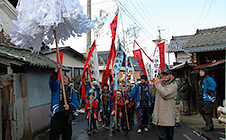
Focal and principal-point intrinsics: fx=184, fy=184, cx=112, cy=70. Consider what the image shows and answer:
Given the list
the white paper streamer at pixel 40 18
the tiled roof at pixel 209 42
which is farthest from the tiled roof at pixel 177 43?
the white paper streamer at pixel 40 18

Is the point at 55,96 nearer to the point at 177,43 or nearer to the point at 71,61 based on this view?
the point at 71,61

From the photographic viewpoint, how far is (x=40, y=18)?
3.61 meters

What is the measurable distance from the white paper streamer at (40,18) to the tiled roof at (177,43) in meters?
18.8

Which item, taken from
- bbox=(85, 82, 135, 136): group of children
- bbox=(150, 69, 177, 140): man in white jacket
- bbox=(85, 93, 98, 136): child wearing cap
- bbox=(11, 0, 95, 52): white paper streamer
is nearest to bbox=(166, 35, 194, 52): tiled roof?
bbox=(85, 82, 135, 136): group of children

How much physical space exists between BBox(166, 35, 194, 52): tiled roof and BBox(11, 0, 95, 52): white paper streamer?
18.8m

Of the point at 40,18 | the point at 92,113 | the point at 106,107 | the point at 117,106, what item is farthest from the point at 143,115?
the point at 40,18

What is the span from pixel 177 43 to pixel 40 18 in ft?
73.9

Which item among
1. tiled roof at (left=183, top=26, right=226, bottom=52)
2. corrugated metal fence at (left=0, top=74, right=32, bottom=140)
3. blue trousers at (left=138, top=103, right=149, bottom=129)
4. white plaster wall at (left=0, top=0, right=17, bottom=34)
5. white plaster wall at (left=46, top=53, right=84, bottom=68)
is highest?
white plaster wall at (left=0, top=0, right=17, bottom=34)

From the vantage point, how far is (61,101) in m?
4.53

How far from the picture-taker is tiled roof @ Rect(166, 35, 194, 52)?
2154cm

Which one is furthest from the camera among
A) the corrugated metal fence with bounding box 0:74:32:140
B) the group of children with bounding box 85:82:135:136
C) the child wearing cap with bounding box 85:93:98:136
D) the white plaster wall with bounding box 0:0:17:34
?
the white plaster wall with bounding box 0:0:17:34

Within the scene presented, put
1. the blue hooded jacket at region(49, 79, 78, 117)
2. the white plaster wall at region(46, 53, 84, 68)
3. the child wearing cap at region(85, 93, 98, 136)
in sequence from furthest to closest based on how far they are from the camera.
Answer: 1. the white plaster wall at region(46, 53, 84, 68)
2. the child wearing cap at region(85, 93, 98, 136)
3. the blue hooded jacket at region(49, 79, 78, 117)

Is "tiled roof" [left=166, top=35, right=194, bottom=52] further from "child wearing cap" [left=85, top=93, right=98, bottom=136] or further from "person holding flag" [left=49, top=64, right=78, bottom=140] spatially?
"person holding flag" [left=49, top=64, right=78, bottom=140]

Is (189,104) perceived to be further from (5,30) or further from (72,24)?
(5,30)
